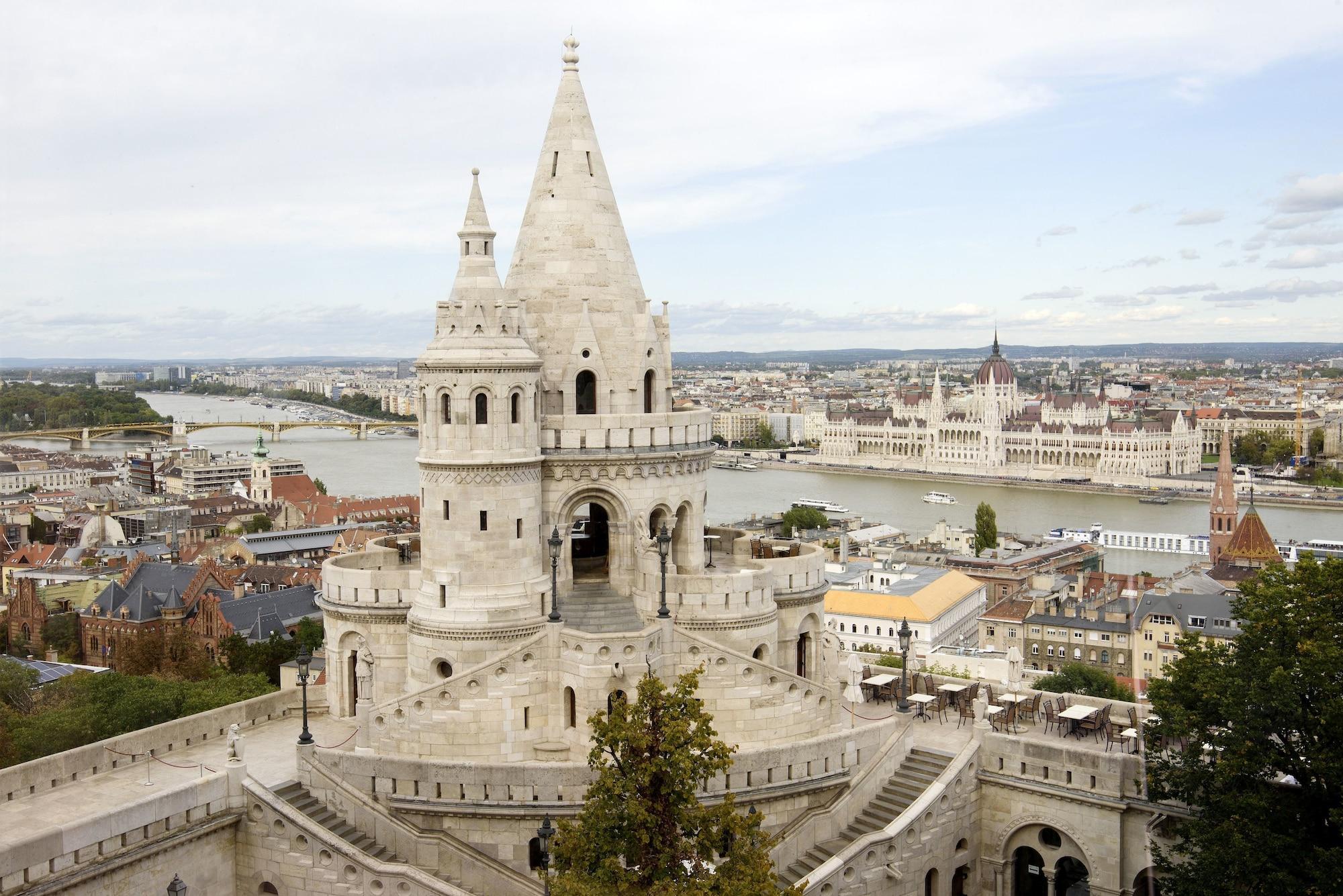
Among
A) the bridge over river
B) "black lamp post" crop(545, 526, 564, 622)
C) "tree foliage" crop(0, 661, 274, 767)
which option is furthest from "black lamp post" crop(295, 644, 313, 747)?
the bridge over river

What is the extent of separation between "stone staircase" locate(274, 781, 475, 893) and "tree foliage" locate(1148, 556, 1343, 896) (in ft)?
34.6

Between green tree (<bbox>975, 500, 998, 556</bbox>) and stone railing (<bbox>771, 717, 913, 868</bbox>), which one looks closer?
Result: stone railing (<bbox>771, 717, 913, 868</bbox>)

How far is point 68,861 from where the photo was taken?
1770 cm

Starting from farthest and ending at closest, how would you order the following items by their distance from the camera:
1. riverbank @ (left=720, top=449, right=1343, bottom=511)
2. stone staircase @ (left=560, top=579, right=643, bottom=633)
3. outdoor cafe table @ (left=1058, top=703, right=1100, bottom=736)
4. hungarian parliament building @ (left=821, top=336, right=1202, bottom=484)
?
hungarian parliament building @ (left=821, top=336, right=1202, bottom=484), riverbank @ (left=720, top=449, right=1343, bottom=511), outdoor cafe table @ (left=1058, top=703, right=1100, bottom=736), stone staircase @ (left=560, top=579, right=643, bottom=633)

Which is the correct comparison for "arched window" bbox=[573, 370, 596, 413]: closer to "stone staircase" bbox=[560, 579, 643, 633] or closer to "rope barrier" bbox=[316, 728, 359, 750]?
"stone staircase" bbox=[560, 579, 643, 633]

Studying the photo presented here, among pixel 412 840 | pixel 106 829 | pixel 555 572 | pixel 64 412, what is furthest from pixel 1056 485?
pixel 106 829

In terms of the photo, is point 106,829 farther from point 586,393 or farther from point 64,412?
point 64,412

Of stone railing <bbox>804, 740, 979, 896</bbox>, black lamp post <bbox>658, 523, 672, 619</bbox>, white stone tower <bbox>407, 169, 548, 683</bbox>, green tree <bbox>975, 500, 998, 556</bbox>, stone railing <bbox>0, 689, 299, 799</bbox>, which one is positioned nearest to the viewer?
stone railing <bbox>804, 740, 979, 896</bbox>

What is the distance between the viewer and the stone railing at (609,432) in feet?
75.6

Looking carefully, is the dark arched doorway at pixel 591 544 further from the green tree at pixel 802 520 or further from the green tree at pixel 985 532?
the green tree at pixel 802 520

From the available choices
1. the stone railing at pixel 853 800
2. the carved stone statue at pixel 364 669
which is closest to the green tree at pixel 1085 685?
the stone railing at pixel 853 800

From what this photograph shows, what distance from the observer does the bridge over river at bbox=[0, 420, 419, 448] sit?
167375 millimetres

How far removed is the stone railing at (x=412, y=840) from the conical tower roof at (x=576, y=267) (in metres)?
7.48

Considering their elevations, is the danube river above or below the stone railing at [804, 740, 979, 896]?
below
